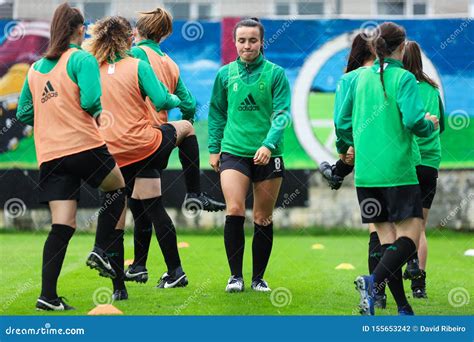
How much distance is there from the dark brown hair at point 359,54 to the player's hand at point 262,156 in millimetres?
791

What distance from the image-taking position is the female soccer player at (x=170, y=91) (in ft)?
24.5

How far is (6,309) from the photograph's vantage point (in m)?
6.94

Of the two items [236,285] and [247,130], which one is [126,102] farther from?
[236,285]

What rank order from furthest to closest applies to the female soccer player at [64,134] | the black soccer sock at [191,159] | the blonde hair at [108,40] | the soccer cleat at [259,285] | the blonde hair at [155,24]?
the soccer cleat at [259,285] < the blonde hair at [155,24] < the black soccer sock at [191,159] < the blonde hair at [108,40] < the female soccer player at [64,134]

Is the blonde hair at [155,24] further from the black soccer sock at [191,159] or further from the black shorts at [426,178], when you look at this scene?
the black shorts at [426,178]

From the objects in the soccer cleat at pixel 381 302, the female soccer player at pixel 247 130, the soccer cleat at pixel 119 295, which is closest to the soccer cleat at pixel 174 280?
the female soccer player at pixel 247 130

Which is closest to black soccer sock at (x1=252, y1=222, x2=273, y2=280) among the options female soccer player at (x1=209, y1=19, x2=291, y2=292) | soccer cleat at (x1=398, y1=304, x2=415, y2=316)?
female soccer player at (x1=209, y1=19, x2=291, y2=292)

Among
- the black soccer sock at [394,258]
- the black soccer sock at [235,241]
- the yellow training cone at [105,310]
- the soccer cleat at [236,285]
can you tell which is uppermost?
the black soccer sock at [394,258]

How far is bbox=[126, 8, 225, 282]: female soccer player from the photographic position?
746 cm

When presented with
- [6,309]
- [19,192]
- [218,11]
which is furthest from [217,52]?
[6,309]

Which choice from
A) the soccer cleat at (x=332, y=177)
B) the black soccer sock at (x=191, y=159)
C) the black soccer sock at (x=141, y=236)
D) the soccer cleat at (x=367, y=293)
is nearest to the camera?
the soccer cleat at (x=367, y=293)

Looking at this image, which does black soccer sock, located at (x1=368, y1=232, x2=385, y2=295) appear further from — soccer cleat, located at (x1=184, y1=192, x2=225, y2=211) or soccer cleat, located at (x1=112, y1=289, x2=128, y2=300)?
soccer cleat, located at (x1=112, y1=289, x2=128, y2=300)

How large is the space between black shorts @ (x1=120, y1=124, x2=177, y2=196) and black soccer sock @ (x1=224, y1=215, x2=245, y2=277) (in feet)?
2.18

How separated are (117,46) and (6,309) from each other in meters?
1.92
